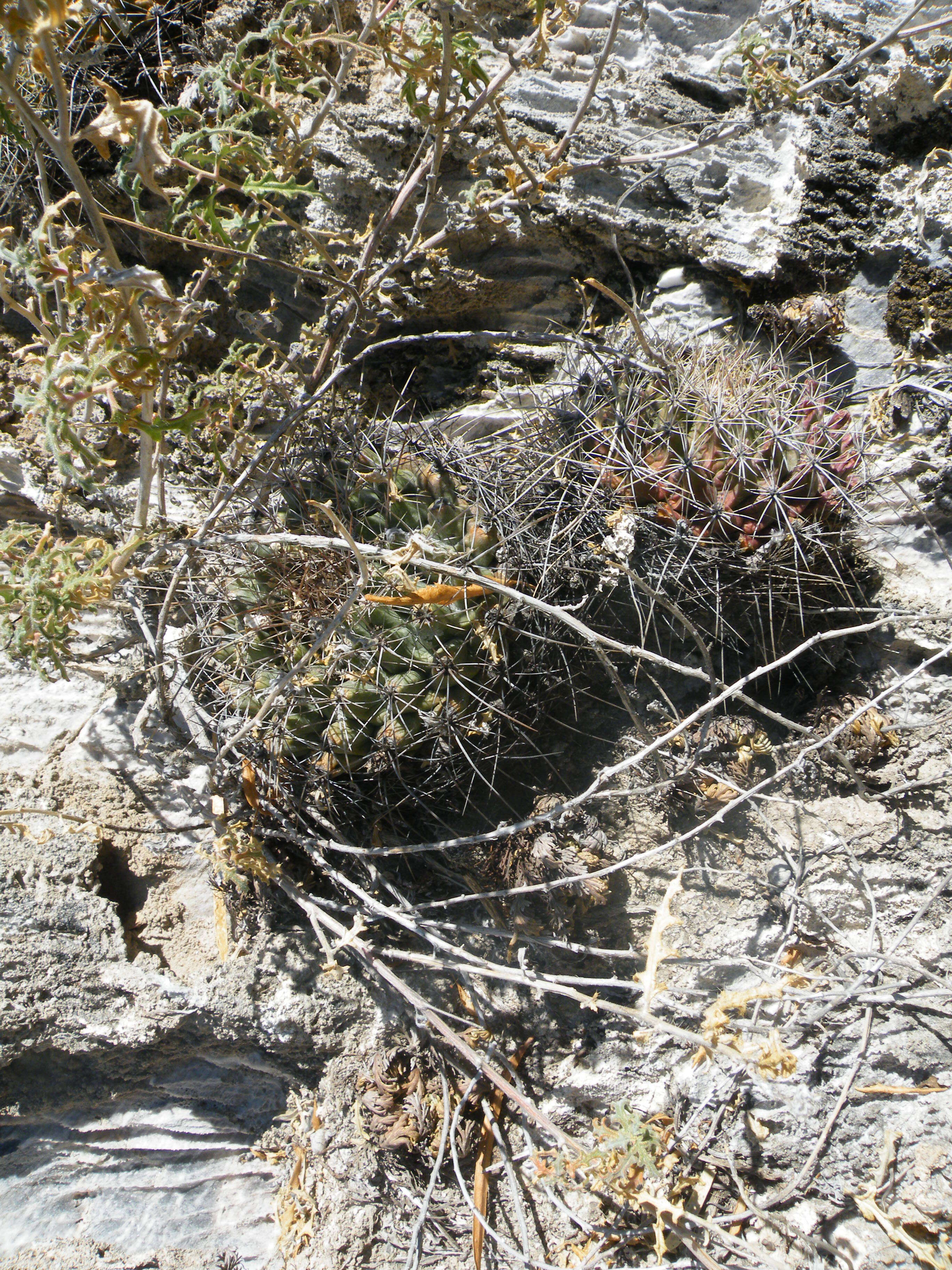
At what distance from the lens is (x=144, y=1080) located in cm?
220

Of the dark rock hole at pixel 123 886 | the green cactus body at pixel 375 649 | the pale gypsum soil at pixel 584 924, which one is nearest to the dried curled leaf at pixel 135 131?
the green cactus body at pixel 375 649

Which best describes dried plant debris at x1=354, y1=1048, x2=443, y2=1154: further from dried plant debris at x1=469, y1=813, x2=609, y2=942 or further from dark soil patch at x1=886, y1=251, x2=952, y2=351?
dark soil patch at x1=886, y1=251, x2=952, y2=351

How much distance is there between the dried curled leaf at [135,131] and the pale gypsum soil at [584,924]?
3.83 feet

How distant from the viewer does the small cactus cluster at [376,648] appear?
193 centimetres

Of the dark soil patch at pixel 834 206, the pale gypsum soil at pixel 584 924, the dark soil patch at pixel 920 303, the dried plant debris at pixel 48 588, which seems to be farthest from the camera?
the dark soil patch at pixel 834 206

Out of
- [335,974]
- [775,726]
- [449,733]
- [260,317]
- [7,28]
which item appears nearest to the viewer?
[7,28]

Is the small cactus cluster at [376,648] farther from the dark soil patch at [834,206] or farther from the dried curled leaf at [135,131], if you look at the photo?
the dark soil patch at [834,206]

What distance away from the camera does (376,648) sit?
1.93 m

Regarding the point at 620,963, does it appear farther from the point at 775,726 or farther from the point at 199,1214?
the point at 199,1214

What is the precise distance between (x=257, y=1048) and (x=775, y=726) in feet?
5.74

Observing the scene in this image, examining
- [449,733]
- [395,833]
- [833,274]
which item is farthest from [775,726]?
[833,274]

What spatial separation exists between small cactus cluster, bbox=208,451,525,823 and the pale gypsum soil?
43 centimetres

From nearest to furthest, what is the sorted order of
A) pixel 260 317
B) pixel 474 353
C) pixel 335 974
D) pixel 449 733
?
pixel 449 733 → pixel 335 974 → pixel 260 317 → pixel 474 353

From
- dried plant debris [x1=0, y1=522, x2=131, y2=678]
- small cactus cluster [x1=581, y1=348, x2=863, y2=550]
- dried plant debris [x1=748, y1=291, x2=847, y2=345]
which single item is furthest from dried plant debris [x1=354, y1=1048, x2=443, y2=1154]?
dried plant debris [x1=748, y1=291, x2=847, y2=345]
